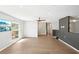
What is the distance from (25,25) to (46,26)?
5302 mm

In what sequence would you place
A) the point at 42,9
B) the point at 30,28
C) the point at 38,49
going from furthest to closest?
the point at 30,28 → the point at 38,49 → the point at 42,9

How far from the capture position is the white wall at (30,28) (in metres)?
14.2

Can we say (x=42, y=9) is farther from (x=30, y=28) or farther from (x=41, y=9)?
(x=30, y=28)

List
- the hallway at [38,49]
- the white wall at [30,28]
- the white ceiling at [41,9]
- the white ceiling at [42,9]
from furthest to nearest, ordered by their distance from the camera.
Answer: the white wall at [30,28], the hallway at [38,49], the white ceiling at [41,9], the white ceiling at [42,9]

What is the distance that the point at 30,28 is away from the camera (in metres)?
14.3

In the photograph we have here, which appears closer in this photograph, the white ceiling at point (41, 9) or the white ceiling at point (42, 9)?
the white ceiling at point (42, 9)

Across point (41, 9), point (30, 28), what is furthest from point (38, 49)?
point (30, 28)

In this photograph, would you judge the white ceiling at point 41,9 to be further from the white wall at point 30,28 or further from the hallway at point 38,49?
the white wall at point 30,28

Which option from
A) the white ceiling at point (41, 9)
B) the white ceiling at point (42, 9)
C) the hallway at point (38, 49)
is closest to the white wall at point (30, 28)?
the hallway at point (38, 49)
